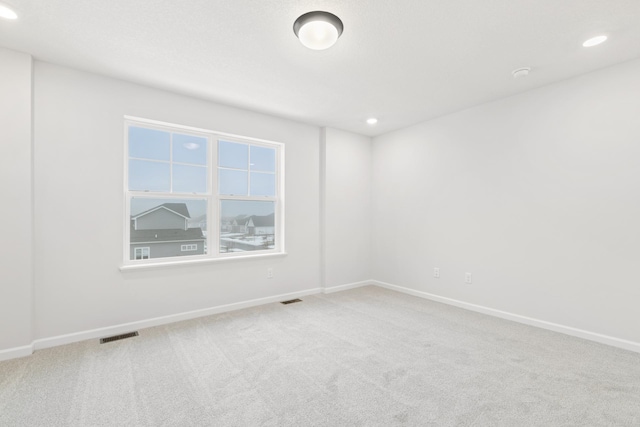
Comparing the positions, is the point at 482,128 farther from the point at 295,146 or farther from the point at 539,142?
the point at 295,146

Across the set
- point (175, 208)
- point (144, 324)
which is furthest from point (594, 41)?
point (144, 324)

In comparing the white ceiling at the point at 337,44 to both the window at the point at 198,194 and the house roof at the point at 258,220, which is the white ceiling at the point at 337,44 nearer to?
the window at the point at 198,194

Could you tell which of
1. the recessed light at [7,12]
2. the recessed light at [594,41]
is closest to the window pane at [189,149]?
the recessed light at [7,12]

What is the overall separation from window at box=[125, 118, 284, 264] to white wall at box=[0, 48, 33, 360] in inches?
30.4

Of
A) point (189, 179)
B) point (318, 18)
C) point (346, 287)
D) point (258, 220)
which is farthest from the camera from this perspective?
point (346, 287)

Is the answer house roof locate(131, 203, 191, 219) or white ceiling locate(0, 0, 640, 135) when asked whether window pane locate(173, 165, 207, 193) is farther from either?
white ceiling locate(0, 0, 640, 135)

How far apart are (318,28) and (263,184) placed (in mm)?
2449

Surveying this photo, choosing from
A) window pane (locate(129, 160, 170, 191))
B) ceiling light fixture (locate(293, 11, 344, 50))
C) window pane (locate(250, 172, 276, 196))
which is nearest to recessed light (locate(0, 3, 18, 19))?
window pane (locate(129, 160, 170, 191))

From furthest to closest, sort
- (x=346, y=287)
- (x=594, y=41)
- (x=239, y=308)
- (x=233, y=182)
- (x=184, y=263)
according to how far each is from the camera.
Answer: (x=346, y=287) → (x=233, y=182) → (x=239, y=308) → (x=184, y=263) → (x=594, y=41)

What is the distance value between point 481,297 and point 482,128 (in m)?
2.11

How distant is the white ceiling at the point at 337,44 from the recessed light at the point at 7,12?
2.1 inches

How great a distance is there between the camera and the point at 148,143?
3344 mm

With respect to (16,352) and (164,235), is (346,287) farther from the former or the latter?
(16,352)

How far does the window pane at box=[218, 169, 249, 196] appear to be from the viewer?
3.84m
